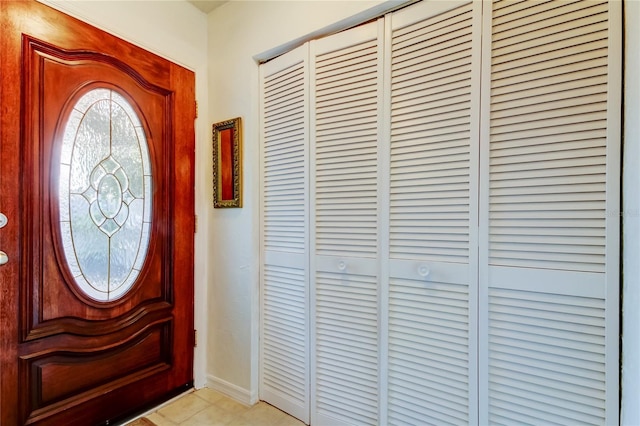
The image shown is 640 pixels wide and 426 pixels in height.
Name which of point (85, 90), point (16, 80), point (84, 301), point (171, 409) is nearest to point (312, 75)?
point (85, 90)

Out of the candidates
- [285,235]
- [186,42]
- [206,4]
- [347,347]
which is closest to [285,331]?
[347,347]

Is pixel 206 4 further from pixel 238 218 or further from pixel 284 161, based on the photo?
pixel 238 218

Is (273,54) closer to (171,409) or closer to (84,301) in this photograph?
(84,301)

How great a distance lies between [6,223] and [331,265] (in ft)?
4.49

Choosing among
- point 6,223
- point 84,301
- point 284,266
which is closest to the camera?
point 6,223

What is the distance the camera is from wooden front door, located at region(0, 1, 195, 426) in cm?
122

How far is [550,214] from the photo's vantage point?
102 cm

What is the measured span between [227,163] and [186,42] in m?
0.79

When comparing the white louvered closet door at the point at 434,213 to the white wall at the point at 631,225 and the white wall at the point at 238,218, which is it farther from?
the white wall at the point at 238,218

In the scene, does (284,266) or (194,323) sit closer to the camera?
(284,266)

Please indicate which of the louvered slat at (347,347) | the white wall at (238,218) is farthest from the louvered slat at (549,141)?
the white wall at (238,218)

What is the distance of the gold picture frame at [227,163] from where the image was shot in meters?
1.78

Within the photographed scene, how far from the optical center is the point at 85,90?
1410 mm

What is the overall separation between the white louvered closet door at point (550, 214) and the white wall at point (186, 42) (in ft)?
5.20
